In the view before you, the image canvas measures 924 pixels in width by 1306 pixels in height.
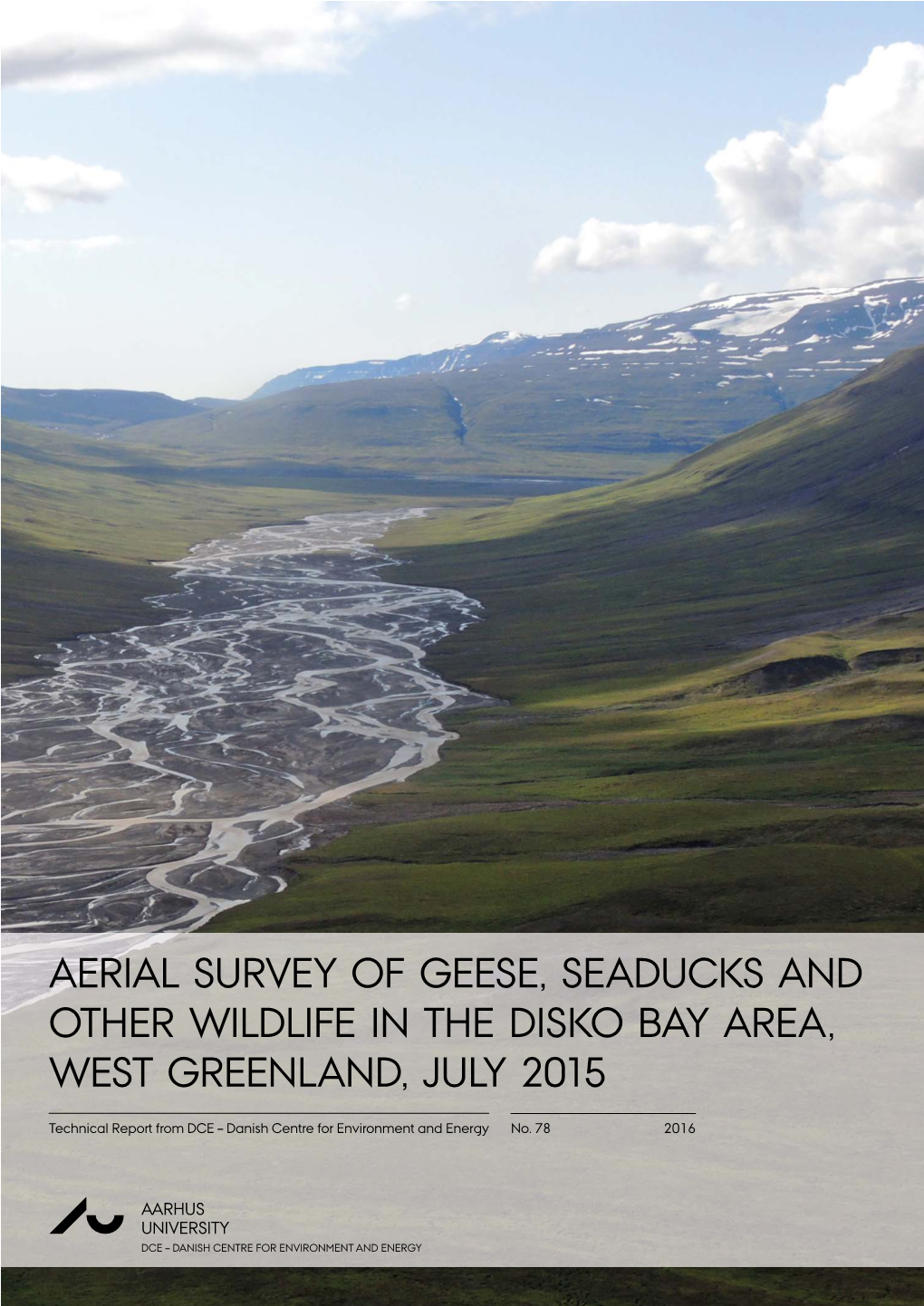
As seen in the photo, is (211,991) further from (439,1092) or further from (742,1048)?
(742,1048)

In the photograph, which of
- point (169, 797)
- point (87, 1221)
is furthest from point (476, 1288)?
point (169, 797)

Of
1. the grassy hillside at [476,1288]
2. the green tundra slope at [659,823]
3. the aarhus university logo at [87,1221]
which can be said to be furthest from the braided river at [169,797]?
the grassy hillside at [476,1288]

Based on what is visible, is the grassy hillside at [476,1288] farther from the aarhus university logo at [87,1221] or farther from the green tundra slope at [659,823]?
the green tundra slope at [659,823]

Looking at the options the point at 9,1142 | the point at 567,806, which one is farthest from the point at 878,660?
the point at 9,1142

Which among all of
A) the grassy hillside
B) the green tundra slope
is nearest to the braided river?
the green tundra slope

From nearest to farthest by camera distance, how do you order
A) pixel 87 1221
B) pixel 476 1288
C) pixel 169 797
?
pixel 476 1288, pixel 87 1221, pixel 169 797

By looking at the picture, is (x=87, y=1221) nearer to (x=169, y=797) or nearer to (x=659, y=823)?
(x=659, y=823)

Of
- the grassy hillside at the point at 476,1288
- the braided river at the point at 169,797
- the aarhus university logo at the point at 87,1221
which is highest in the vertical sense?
the braided river at the point at 169,797

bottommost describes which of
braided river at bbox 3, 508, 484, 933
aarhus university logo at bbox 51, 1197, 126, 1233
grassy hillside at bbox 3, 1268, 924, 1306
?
grassy hillside at bbox 3, 1268, 924, 1306

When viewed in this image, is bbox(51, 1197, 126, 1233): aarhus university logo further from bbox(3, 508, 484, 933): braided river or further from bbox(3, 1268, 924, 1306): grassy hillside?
bbox(3, 508, 484, 933): braided river
